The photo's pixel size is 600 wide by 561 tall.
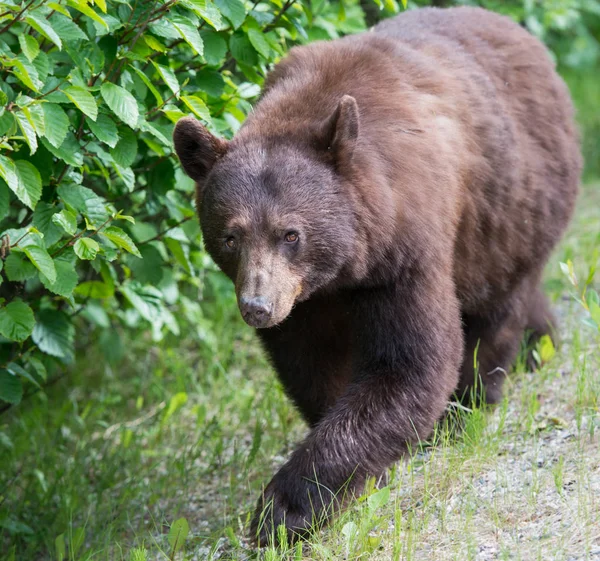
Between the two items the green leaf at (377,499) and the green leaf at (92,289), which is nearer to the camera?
the green leaf at (377,499)

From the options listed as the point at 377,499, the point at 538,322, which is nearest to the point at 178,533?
the point at 377,499

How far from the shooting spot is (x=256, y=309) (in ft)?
12.7

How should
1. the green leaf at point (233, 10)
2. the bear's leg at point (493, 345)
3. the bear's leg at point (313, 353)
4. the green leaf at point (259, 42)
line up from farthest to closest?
the bear's leg at point (493, 345) → the green leaf at point (259, 42) → the bear's leg at point (313, 353) → the green leaf at point (233, 10)

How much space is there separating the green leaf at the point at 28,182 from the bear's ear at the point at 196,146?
672 mm

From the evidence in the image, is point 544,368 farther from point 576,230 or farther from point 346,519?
point 576,230

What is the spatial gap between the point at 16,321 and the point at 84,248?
0.50 metres

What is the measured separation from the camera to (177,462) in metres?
5.74

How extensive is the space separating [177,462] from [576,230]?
491cm

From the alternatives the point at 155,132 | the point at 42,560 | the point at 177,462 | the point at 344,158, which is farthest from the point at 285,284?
the point at 42,560

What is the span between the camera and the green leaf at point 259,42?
15.6 feet

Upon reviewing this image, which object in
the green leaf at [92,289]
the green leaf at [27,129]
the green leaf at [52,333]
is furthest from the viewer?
the green leaf at [92,289]

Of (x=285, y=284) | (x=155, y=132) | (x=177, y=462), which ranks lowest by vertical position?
(x=177, y=462)

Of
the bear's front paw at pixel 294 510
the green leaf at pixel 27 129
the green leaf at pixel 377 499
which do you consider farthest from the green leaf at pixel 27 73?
the green leaf at pixel 377 499

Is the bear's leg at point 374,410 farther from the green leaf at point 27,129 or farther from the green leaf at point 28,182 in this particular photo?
the green leaf at point 27,129
